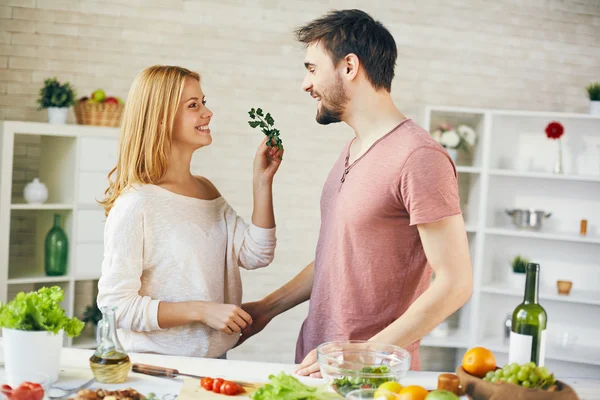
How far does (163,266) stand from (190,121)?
504 mm

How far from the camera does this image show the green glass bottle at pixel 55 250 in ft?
14.0

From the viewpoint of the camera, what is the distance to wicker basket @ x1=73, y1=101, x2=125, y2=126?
4.30 metres

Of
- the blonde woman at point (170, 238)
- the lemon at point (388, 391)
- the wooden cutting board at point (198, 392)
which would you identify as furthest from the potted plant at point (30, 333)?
the lemon at point (388, 391)

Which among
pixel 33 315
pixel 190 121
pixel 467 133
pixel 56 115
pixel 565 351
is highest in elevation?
pixel 467 133

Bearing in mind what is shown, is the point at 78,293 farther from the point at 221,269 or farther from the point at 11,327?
the point at 11,327

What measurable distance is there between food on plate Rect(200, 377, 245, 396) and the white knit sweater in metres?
0.51

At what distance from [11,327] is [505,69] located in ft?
15.1

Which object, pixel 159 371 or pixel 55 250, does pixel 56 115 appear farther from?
pixel 159 371

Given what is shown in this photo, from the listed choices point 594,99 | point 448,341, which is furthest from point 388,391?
point 594,99

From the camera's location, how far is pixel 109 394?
5.43 feet

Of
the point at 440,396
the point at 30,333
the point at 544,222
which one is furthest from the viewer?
the point at 544,222

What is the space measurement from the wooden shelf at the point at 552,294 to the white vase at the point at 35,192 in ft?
9.86

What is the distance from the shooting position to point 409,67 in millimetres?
5348

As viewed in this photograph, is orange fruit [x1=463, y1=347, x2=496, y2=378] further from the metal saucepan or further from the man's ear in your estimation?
the metal saucepan
